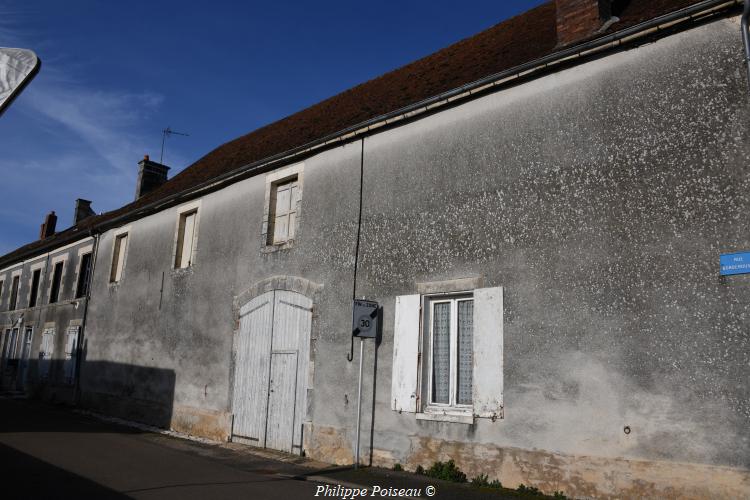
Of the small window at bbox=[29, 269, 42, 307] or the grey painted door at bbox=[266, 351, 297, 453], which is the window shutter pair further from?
the small window at bbox=[29, 269, 42, 307]

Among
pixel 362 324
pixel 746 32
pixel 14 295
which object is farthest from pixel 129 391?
pixel 746 32

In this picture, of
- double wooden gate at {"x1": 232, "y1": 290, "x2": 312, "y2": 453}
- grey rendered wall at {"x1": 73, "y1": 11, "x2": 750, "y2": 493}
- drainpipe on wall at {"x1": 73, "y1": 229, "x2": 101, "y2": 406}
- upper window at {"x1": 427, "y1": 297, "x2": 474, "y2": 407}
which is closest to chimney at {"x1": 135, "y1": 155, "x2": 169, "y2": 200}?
drainpipe on wall at {"x1": 73, "y1": 229, "x2": 101, "y2": 406}

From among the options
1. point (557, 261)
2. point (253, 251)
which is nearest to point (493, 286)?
point (557, 261)

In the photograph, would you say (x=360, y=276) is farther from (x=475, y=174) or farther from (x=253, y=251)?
(x=253, y=251)

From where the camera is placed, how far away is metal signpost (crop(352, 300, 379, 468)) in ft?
25.4

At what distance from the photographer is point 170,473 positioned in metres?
7.14

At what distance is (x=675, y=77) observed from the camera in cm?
599

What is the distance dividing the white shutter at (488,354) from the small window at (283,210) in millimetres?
4302

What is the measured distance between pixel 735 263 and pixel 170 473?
6762 millimetres

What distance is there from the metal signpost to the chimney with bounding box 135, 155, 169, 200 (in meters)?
12.7

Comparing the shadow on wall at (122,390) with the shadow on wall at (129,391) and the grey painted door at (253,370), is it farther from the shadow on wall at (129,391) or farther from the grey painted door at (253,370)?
the grey painted door at (253,370)

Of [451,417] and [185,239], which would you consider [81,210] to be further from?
[451,417]

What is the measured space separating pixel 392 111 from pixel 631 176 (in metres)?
3.61

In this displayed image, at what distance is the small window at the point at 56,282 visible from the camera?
1873cm
